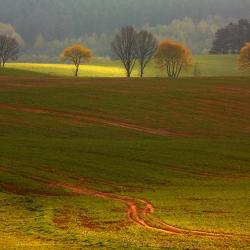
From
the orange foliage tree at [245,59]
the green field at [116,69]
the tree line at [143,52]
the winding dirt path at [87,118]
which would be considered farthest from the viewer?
the green field at [116,69]

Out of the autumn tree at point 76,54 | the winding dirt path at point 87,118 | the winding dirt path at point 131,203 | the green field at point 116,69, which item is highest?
the autumn tree at point 76,54

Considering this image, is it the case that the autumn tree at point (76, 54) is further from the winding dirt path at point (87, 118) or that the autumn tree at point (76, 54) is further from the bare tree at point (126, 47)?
the winding dirt path at point (87, 118)

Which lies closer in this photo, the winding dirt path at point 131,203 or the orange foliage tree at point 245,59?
the winding dirt path at point 131,203

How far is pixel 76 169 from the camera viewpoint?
137 ft

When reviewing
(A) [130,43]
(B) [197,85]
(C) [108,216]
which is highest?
(A) [130,43]

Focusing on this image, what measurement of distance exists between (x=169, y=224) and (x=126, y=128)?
32001 mm

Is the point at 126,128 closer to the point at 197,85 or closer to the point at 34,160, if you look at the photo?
the point at 34,160

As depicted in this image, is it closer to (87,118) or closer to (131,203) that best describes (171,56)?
(87,118)

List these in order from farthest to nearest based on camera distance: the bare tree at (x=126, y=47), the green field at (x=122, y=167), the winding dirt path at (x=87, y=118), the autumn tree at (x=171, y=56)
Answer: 1. the bare tree at (x=126, y=47)
2. the autumn tree at (x=171, y=56)
3. the winding dirt path at (x=87, y=118)
4. the green field at (x=122, y=167)

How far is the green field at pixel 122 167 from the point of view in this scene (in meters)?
25.2

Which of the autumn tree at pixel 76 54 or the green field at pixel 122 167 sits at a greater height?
the autumn tree at pixel 76 54

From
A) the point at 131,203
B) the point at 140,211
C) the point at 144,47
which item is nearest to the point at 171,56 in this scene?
the point at 144,47

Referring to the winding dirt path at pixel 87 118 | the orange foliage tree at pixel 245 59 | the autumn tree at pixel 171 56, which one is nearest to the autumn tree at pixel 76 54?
the autumn tree at pixel 171 56

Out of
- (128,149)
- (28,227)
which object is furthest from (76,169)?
(28,227)
